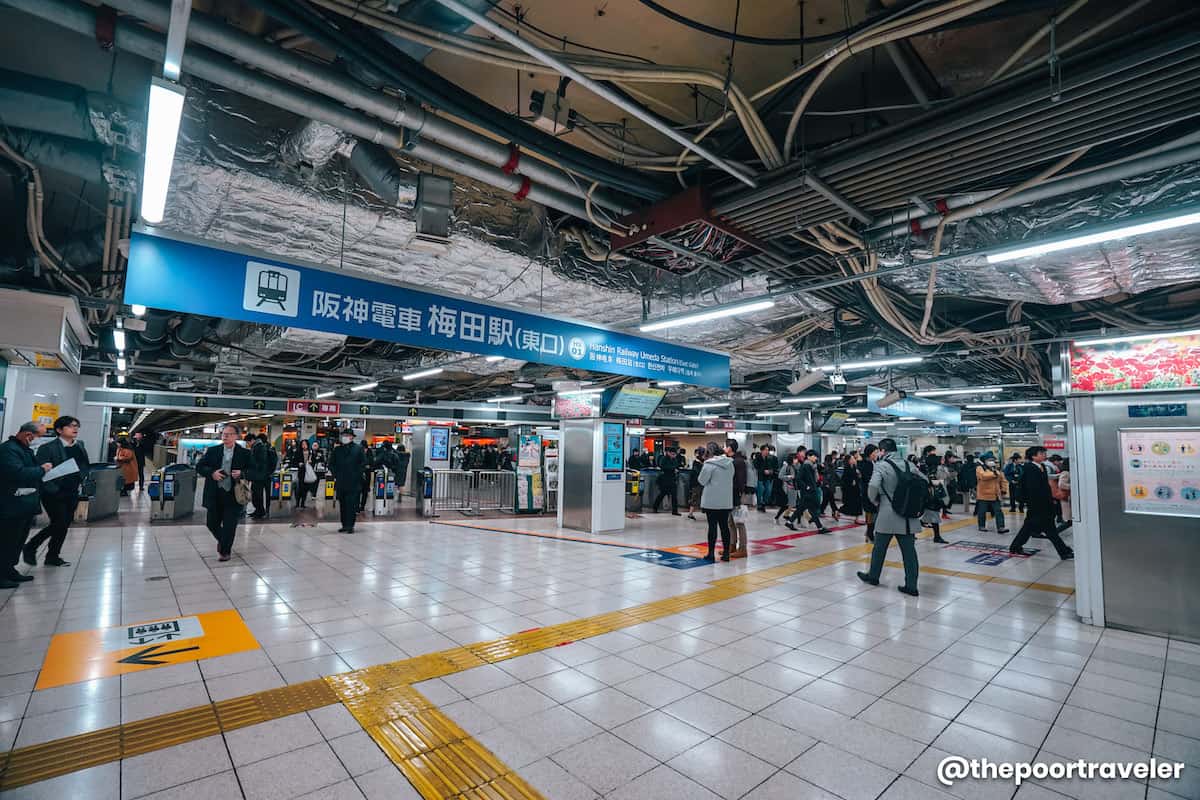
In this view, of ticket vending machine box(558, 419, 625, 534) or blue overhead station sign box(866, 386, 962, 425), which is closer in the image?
ticket vending machine box(558, 419, 625, 534)

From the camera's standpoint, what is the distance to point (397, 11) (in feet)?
9.90

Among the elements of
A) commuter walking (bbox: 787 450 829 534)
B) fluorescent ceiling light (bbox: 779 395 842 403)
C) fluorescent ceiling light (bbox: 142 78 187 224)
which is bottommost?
commuter walking (bbox: 787 450 829 534)

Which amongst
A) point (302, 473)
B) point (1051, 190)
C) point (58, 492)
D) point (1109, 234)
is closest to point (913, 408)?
point (1109, 234)

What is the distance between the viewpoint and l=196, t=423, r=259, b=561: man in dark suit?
6.96m

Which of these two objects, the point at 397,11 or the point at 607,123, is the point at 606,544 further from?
the point at 397,11

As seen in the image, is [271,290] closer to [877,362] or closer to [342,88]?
[342,88]

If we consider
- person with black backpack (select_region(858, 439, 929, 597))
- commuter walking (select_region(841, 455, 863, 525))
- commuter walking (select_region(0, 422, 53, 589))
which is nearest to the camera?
commuter walking (select_region(0, 422, 53, 589))

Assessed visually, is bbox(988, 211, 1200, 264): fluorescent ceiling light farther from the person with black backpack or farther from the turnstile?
the turnstile

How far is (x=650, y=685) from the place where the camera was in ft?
11.8

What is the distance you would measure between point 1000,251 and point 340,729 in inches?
237

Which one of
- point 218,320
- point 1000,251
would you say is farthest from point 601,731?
point 218,320

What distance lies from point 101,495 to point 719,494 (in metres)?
12.2

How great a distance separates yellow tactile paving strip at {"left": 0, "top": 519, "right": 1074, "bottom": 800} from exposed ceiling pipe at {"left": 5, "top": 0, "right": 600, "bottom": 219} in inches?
143

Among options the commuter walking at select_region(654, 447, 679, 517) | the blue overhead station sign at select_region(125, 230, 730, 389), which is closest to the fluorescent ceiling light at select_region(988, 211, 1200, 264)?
the blue overhead station sign at select_region(125, 230, 730, 389)
